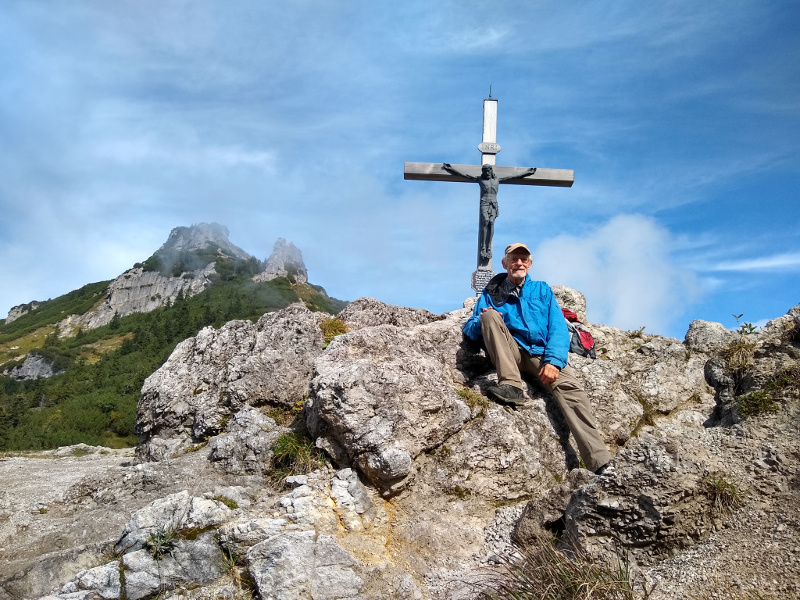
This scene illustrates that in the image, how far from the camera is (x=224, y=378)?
879 centimetres

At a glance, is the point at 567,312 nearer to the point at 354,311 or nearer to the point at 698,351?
the point at 698,351

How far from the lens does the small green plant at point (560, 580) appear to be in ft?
14.8

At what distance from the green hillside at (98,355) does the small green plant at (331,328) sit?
852 centimetres

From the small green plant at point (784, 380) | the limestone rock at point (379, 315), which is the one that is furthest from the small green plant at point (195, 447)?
the small green plant at point (784, 380)

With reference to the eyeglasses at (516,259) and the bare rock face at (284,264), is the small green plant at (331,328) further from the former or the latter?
the bare rock face at (284,264)

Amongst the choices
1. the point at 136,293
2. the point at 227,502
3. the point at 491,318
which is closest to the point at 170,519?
the point at 227,502

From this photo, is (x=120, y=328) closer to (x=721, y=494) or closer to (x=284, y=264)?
(x=284, y=264)

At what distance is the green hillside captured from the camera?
23.9 m

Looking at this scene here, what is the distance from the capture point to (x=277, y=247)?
469ft

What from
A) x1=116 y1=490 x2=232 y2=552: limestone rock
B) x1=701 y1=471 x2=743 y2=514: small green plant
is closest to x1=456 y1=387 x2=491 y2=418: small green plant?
x1=701 y1=471 x2=743 y2=514: small green plant

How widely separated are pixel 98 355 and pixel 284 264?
148 ft

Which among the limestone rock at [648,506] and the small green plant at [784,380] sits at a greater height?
the small green plant at [784,380]

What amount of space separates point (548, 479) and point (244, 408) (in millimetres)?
3986

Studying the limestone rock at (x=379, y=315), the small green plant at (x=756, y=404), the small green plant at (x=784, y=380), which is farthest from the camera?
the limestone rock at (x=379, y=315)
